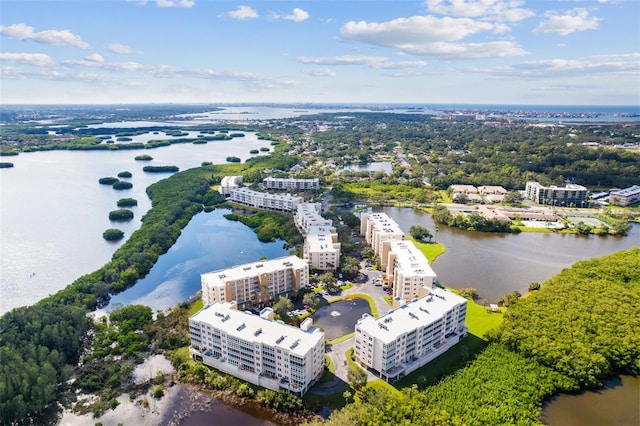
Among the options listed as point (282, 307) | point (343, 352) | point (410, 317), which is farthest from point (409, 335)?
point (282, 307)

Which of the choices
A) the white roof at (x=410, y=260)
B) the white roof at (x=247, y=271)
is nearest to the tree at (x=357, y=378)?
the white roof at (x=410, y=260)

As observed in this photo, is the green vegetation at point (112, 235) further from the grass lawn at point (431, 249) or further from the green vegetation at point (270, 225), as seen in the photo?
the grass lawn at point (431, 249)

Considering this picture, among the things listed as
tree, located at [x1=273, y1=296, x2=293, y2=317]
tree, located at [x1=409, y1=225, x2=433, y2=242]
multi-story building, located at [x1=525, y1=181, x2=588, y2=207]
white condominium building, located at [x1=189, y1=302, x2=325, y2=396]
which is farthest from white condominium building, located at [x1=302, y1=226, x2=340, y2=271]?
multi-story building, located at [x1=525, y1=181, x2=588, y2=207]

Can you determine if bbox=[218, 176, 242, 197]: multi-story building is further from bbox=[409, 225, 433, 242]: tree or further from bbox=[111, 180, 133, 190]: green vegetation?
bbox=[409, 225, 433, 242]: tree

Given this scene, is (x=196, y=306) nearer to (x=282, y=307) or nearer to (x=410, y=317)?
(x=282, y=307)

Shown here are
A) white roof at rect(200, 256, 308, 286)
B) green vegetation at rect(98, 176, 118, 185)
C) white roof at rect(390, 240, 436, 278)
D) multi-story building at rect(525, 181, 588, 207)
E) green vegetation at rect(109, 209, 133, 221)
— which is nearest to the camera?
white roof at rect(200, 256, 308, 286)

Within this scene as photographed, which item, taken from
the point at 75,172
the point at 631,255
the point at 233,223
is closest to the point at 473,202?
the point at 631,255

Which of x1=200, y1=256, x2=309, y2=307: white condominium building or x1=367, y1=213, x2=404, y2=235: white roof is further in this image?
x1=367, y1=213, x2=404, y2=235: white roof
